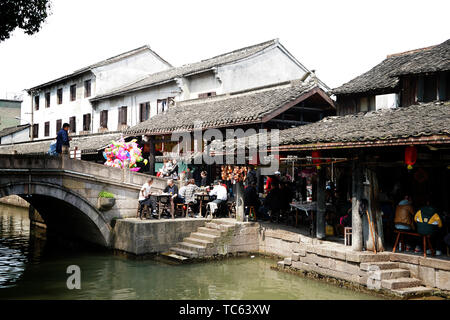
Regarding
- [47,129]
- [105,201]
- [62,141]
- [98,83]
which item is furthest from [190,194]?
[47,129]

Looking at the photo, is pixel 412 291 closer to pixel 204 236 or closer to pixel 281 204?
pixel 281 204

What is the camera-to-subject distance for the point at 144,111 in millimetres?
25531

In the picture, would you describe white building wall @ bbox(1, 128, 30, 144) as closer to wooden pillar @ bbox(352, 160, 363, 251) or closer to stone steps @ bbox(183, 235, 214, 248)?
stone steps @ bbox(183, 235, 214, 248)

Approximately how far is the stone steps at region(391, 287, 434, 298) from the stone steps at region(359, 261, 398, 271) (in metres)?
0.66

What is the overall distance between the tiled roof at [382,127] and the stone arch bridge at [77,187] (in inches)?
240

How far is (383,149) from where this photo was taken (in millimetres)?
10422

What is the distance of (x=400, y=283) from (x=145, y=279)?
6.29 m

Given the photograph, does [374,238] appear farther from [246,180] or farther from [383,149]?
[246,180]

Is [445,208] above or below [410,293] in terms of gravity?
above

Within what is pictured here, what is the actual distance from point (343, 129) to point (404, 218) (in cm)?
256

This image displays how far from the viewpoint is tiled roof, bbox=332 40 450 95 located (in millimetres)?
12625

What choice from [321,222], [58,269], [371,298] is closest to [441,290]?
[371,298]

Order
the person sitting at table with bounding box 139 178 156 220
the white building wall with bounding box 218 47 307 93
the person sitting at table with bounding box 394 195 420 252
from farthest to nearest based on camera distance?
the white building wall with bounding box 218 47 307 93, the person sitting at table with bounding box 139 178 156 220, the person sitting at table with bounding box 394 195 420 252

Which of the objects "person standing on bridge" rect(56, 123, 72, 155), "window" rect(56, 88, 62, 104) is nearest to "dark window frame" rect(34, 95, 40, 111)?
"window" rect(56, 88, 62, 104)
